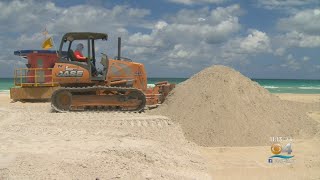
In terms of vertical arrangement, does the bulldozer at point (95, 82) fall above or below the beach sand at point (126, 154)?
above

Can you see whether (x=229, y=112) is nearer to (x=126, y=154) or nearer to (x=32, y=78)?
(x=126, y=154)

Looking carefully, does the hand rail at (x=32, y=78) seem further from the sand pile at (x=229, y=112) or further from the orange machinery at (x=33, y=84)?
the sand pile at (x=229, y=112)

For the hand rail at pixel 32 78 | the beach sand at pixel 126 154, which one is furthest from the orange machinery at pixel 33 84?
the beach sand at pixel 126 154

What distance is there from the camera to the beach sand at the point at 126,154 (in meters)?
6.83

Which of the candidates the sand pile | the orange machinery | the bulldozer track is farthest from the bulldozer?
the orange machinery

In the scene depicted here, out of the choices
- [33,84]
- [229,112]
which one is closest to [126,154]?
[229,112]

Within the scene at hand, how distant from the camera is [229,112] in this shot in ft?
36.4

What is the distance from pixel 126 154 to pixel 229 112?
13.9 feet

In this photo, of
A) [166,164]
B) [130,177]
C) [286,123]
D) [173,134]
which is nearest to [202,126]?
[173,134]

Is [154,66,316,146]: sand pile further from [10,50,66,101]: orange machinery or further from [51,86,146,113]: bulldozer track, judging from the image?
[10,50,66,101]: orange machinery

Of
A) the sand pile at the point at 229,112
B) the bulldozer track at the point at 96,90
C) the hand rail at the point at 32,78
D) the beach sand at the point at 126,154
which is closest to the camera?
the beach sand at the point at 126,154

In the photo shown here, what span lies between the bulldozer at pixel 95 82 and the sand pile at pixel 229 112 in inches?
53.9

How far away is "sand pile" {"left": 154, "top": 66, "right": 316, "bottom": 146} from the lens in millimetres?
10422

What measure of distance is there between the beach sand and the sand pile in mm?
415
